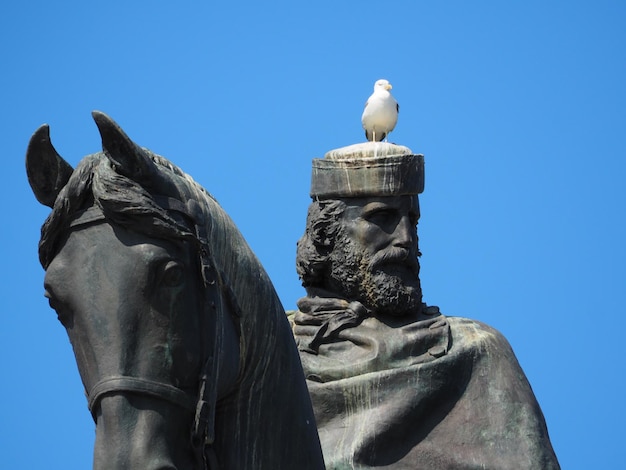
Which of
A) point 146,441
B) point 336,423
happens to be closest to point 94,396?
point 146,441

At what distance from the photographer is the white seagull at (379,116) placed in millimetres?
10312

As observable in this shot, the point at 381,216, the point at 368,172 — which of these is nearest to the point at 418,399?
the point at 381,216

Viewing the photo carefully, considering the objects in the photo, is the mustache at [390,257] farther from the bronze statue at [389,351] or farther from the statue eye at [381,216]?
the statue eye at [381,216]

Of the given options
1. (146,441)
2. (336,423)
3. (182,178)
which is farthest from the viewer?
(336,423)

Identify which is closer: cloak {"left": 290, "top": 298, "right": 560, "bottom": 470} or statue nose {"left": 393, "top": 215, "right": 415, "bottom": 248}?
cloak {"left": 290, "top": 298, "right": 560, "bottom": 470}

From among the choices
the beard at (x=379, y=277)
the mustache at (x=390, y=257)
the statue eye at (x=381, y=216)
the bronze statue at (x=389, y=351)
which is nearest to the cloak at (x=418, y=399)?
the bronze statue at (x=389, y=351)

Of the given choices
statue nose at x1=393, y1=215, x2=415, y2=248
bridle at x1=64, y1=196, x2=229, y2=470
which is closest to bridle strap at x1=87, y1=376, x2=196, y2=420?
bridle at x1=64, y1=196, x2=229, y2=470

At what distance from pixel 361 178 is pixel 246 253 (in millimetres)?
3292

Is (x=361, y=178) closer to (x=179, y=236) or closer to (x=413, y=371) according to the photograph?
(x=413, y=371)

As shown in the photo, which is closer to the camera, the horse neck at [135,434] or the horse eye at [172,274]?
the horse neck at [135,434]

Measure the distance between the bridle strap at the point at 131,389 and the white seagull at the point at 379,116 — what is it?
183 inches

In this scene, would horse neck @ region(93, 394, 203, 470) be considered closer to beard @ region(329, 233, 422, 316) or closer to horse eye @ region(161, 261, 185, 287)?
horse eye @ region(161, 261, 185, 287)

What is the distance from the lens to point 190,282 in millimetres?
5953

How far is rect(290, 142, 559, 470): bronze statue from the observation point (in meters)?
9.17
